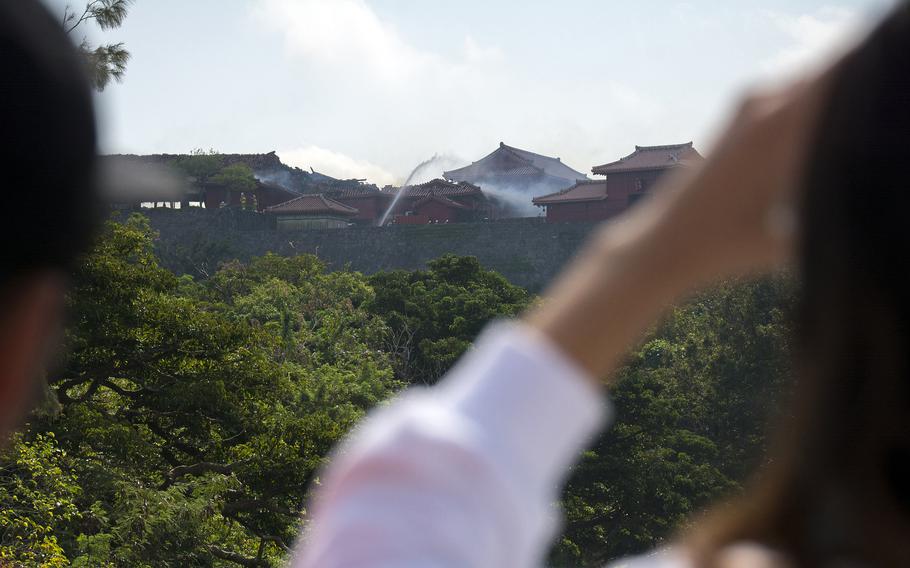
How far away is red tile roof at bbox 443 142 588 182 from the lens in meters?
31.1

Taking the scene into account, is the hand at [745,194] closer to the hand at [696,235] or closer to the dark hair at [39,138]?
the hand at [696,235]

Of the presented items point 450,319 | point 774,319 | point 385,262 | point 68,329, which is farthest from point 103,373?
point 385,262

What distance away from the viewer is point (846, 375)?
1.20 ft

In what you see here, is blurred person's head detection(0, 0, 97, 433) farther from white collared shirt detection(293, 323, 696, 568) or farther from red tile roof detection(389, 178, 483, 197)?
red tile roof detection(389, 178, 483, 197)

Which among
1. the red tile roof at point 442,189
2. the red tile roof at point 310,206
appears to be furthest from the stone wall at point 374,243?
the red tile roof at point 442,189

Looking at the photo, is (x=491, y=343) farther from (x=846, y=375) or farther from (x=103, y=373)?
(x=103, y=373)

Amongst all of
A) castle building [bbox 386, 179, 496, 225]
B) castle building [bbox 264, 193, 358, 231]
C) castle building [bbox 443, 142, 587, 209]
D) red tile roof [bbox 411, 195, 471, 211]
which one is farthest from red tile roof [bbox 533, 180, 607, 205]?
castle building [bbox 443, 142, 587, 209]

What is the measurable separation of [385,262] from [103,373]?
1684cm

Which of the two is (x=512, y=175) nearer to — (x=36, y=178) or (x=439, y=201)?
(x=439, y=201)

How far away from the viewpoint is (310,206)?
25.5m

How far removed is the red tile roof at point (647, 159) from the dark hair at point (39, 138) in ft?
74.0

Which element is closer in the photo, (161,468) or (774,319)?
(161,468)

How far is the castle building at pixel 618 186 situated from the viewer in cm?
2259

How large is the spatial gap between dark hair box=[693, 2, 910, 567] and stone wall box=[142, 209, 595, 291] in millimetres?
21800
